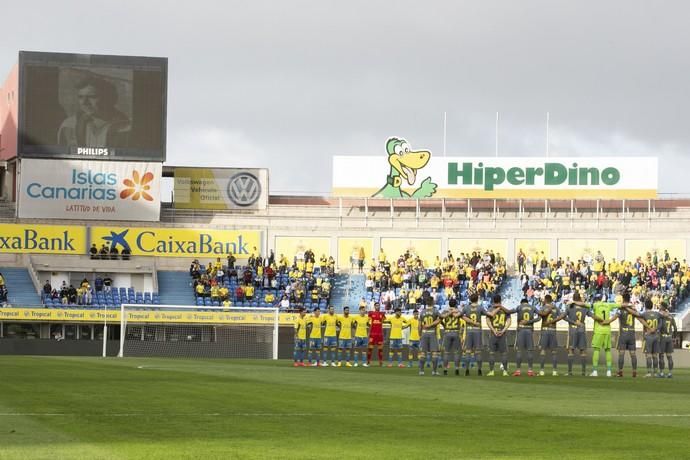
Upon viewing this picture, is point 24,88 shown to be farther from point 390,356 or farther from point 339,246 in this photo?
point 390,356

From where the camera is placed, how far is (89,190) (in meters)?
76.6

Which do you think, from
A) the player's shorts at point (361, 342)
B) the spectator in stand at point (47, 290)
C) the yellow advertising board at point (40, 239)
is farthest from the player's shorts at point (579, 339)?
the yellow advertising board at point (40, 239)

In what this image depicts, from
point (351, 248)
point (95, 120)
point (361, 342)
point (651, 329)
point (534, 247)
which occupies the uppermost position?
point (95, 120)

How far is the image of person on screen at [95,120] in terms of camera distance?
74.4 meters

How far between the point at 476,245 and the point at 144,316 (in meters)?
24.2

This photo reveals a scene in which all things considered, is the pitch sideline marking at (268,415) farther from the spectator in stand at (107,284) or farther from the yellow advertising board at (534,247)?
the yellow advertising board at (534,247)

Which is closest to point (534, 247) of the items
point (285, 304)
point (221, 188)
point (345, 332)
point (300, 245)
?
point (300, 245)

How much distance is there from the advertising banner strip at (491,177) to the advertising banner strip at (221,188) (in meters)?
4.83

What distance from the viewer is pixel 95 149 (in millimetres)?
75375

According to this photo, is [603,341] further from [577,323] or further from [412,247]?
[412,247]

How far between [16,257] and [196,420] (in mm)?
60016

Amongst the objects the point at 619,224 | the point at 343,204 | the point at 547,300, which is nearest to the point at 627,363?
the point at 547,300

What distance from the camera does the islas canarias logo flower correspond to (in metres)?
76.5

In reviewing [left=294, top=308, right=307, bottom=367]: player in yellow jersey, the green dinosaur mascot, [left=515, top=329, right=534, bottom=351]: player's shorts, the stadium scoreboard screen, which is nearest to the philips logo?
the stadium scoreboard screen
